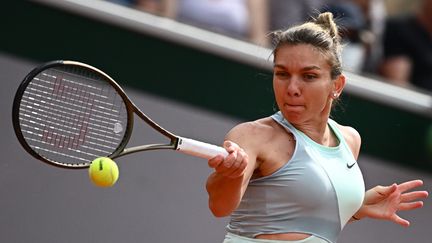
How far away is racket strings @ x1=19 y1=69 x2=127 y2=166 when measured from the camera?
3.66 metres

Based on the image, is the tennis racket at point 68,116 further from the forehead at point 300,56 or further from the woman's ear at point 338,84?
the woman's ear at point 338,84

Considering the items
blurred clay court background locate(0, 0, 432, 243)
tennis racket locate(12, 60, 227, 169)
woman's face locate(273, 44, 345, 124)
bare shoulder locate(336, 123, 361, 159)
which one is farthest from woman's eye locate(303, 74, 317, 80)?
blurred clay court background locate(0, 0, 432, 243)

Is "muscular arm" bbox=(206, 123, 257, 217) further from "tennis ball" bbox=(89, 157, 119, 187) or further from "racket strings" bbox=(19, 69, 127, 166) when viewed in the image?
"racket strings" bbox=(19, 69, 127, 166)

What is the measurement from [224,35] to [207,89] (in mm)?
309

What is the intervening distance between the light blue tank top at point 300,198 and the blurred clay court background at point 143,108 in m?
2.00

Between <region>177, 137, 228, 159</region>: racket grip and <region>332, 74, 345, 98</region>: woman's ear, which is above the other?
<region>332, 74, 345, 98</region>: woman's ear

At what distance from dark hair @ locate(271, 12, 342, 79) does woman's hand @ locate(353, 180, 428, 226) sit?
55 cm

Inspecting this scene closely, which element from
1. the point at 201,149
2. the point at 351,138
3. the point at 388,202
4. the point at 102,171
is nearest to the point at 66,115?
the point at 102,171

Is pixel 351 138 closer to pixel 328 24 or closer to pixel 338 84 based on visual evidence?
pixel 338 84

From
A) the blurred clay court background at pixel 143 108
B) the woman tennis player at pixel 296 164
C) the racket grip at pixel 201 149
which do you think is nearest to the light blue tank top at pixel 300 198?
the woman tennis player at pixel 296 164

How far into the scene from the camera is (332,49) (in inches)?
142

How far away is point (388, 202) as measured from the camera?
395cm

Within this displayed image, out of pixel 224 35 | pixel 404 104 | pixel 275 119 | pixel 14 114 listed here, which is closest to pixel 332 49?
pixel 275 119

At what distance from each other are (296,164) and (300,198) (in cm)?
11
